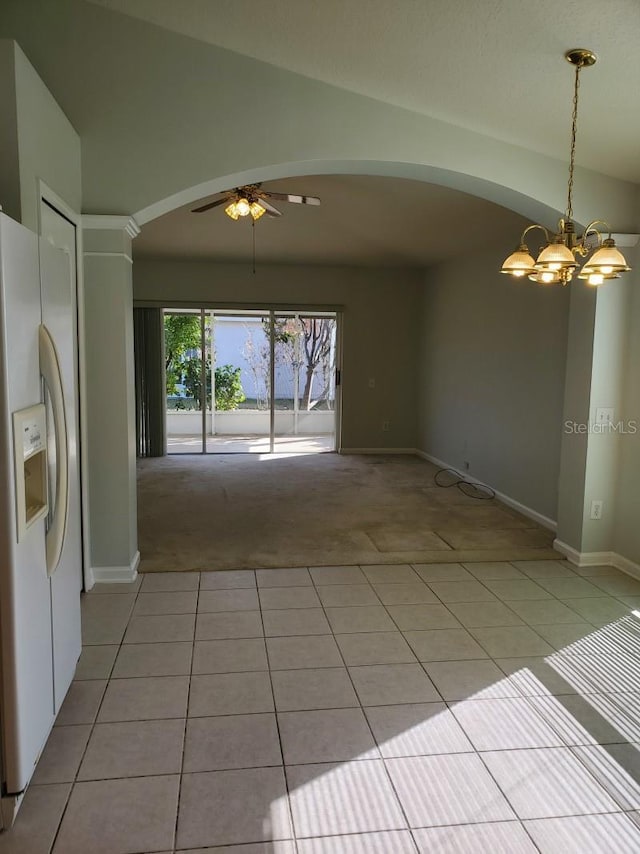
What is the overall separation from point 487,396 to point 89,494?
4.14 metres

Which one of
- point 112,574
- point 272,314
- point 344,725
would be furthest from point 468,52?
point 272,314

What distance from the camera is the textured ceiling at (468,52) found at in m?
2.41

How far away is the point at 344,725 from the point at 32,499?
140 cm

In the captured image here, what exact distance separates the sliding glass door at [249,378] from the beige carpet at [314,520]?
144 cm

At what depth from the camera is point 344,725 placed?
2268 mm

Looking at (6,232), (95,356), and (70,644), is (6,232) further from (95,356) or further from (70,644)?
(95,356)

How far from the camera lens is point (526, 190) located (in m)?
3.65

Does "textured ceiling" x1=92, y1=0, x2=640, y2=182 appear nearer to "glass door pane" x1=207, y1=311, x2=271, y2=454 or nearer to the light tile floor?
the light tile floor

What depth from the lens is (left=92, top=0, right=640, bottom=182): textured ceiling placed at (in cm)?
241

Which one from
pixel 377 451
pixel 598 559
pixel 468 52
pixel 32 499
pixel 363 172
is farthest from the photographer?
pixel 377 451

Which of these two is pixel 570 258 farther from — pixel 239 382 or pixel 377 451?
pixel 239 382

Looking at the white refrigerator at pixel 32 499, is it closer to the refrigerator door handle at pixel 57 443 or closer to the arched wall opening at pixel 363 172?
the refrigerator door handle at pixel 57 443

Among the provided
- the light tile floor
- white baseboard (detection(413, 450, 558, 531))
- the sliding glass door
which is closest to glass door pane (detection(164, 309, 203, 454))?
the sliding glass door

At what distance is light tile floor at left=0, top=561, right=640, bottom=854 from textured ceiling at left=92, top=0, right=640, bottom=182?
2.64 meters
